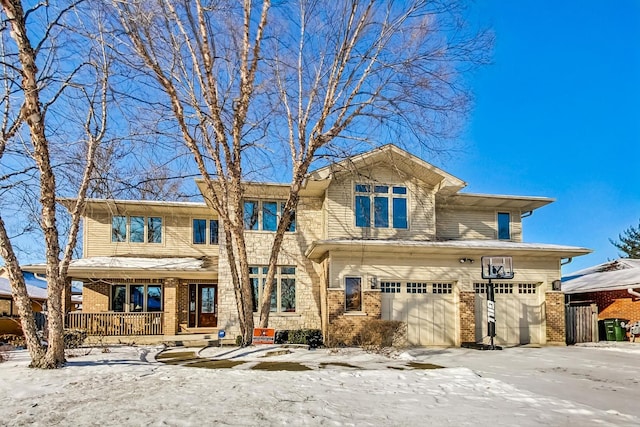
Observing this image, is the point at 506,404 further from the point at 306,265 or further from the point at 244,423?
the point at 306,265

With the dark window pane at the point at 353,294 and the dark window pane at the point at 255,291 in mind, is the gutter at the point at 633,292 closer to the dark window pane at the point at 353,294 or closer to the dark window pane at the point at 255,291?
the dark window pane at the point at 353,294

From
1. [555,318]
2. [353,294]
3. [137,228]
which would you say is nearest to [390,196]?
[353,294]

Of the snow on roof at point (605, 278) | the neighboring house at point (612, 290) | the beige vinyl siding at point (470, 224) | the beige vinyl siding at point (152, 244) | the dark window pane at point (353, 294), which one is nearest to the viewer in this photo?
the dark window pane at point (353, 294)

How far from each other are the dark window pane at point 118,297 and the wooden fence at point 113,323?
195cm

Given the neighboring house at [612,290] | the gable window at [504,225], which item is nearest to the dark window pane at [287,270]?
the gable window at [504,225]

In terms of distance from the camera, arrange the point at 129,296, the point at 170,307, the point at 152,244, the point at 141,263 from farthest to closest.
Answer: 1. the point at 152,244
2. the point at 129,296
3. the point at 141,263
4. the point at 170,307

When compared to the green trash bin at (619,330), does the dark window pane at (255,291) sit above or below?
above

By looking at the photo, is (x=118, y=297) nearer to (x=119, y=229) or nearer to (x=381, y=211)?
(x=119, y=229)

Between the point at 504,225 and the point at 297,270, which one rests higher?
the point at 504,225

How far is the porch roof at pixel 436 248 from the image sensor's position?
14.8 meters

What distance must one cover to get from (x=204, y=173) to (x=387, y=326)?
6.98 meters

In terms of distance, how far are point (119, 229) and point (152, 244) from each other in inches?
57.1

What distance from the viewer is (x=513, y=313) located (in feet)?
52.9

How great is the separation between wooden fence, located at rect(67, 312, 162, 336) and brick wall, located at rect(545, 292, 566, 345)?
1403cm
